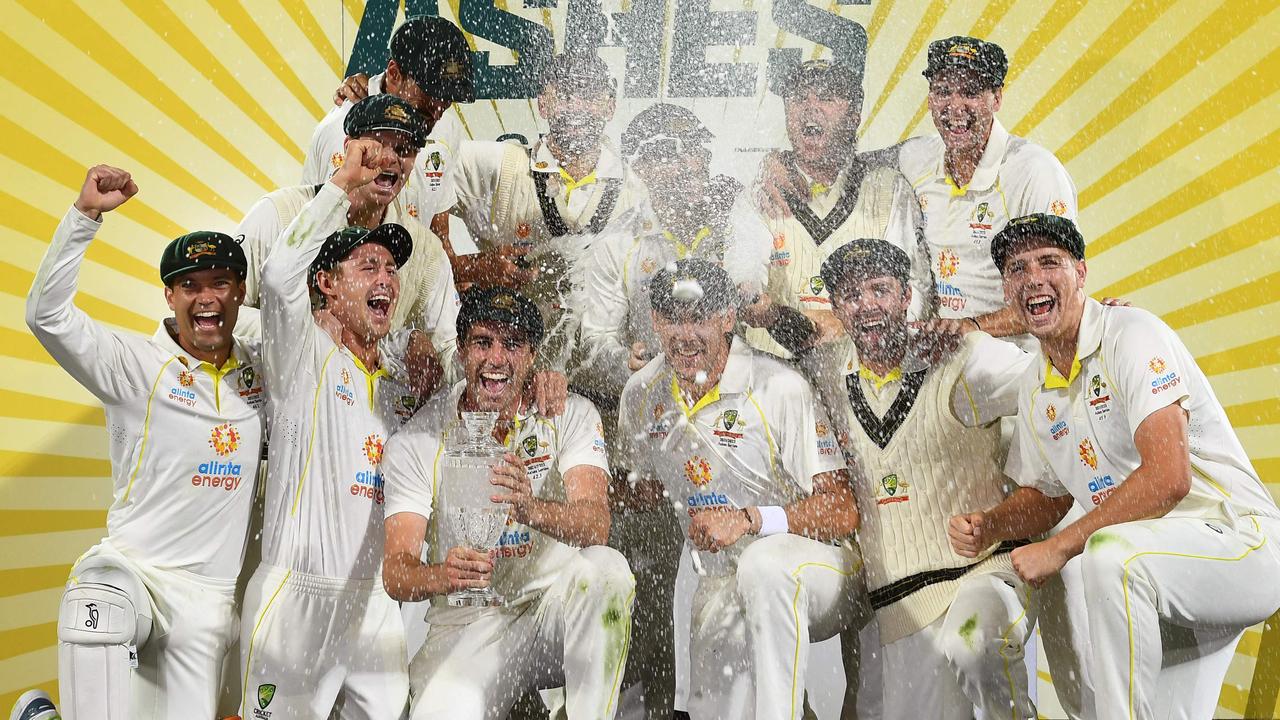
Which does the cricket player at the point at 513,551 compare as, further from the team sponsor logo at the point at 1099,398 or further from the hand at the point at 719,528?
the team sponsor logo at the point at 1099,398

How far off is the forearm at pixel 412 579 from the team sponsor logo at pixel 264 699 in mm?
489

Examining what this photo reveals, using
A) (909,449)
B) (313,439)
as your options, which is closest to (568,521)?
(313,439)

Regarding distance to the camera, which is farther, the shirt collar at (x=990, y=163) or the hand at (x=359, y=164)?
the shirt collar at (x=990, y=163)

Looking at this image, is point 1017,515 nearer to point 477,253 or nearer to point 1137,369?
point 1137,369

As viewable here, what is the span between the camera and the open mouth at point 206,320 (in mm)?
3688

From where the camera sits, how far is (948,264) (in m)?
4.23

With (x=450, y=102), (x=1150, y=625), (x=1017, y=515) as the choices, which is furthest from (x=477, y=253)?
(x=1150, y=625)

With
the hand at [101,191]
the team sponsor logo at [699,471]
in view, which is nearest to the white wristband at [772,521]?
the team sponsor logo at [699,471]

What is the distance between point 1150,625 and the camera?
319cm

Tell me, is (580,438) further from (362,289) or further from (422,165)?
(422,165)

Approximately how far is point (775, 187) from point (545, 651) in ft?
6.52

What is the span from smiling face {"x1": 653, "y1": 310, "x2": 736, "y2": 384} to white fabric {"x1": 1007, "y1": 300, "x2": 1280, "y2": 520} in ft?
3.32

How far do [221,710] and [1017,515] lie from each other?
103 inches

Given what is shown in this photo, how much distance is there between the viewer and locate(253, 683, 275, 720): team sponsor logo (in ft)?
11.7
